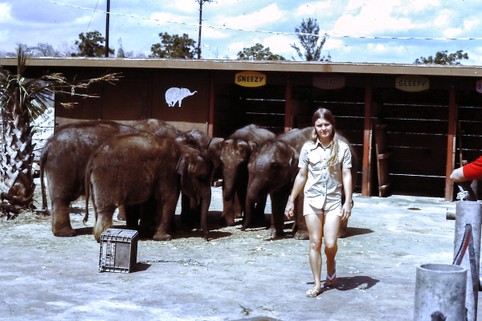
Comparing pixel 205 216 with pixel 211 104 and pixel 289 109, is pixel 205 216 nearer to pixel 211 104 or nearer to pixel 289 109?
pixel 289 109

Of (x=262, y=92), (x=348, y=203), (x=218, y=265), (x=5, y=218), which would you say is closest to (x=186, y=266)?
(x=218, y=265)

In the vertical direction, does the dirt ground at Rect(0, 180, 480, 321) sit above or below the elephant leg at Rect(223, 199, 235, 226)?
below

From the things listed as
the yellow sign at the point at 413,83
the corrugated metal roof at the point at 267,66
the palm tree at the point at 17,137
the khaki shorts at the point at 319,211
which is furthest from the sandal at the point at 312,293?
the yellow sign at the point at 413,83

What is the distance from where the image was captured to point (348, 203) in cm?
661

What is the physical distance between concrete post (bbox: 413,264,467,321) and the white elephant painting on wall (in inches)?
559

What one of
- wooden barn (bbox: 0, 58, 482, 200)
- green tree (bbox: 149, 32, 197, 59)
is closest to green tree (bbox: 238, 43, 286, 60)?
green tree (bbox: 149, 32, 197, 59)

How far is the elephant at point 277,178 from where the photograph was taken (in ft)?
31.8

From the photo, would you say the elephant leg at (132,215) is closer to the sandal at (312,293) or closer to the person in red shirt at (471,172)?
the sandal at (312,293)

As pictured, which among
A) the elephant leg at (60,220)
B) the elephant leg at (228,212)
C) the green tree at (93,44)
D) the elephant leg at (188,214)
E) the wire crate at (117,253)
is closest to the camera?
the wire crate at (117,253)

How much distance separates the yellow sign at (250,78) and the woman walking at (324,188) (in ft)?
31.6

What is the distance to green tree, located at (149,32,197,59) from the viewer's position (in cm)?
4559

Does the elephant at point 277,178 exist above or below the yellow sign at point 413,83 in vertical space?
below

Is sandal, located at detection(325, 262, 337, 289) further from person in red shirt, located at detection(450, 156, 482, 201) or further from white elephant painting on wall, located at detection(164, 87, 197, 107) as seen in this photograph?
white elephant painting on wall, located at detection(164, 87, 197, 107)

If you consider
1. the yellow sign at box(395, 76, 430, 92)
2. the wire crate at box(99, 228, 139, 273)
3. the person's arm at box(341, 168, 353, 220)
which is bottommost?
the wire crate at box(99, 228, 139, 273)
